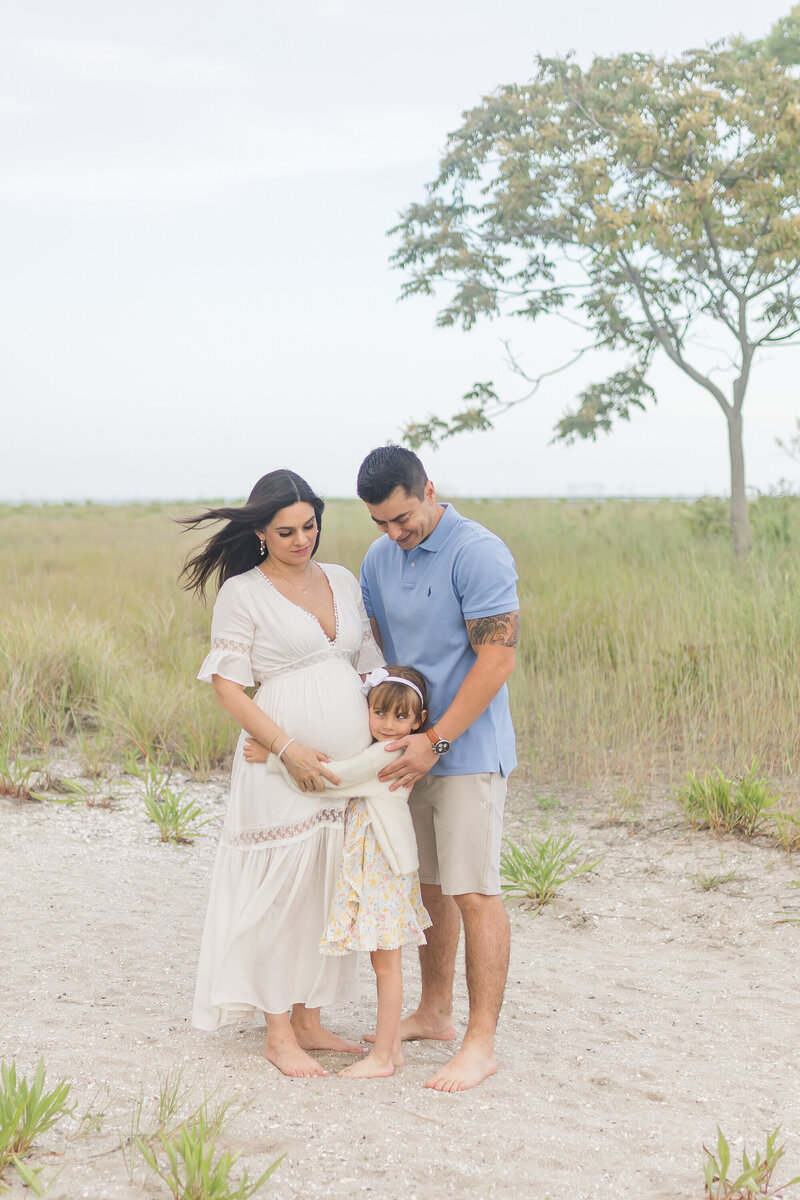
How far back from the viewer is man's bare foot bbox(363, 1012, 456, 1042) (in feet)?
12.4

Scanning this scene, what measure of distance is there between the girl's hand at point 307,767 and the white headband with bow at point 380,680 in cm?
28

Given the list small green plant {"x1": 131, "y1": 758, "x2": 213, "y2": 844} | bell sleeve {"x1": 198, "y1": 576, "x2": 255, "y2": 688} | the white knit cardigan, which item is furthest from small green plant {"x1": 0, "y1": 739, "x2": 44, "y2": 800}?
the white knit cardigan

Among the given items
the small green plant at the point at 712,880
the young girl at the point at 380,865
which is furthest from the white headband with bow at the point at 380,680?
the small green plant at the point at 712,880

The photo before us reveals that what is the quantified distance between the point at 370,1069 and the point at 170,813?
3.37 meters

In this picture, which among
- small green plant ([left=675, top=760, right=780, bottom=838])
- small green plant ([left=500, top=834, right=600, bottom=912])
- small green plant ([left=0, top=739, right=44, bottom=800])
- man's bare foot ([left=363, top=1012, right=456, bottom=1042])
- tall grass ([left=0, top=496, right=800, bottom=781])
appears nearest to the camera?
man's bare foot ([left=363, top=1012, right=456, bottom=1042])

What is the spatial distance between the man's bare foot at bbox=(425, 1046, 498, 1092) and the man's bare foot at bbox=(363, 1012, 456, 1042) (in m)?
0.36

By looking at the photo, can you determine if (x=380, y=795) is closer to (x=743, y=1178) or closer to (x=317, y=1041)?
(x=317, y=1041)

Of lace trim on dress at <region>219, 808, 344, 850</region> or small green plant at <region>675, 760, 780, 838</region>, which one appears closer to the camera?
lace trim on dress at <region>219, 808, 344, 850</region>

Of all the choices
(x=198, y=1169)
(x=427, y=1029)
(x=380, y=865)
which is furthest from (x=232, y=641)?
(x=427, y=1029)

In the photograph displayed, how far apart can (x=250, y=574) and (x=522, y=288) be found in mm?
11483

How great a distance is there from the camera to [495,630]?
128 inches

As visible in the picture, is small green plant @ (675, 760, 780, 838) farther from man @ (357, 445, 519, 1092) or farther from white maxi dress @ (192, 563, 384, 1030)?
white maxi dress @ (192, 563, 384, 1030)

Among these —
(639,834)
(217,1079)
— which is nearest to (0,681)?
(639,834)

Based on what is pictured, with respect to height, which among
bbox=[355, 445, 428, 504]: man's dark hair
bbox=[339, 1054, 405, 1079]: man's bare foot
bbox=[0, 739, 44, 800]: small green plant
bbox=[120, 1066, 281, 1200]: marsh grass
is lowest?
bbox=[339, 1054, 405, 1079]: man's bare foot
